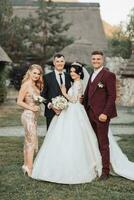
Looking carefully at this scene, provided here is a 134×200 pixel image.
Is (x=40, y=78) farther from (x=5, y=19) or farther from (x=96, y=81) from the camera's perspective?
(x=5, y=19)

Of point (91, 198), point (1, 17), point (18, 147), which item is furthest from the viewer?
point (1, 17)

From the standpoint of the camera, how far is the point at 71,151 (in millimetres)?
8930

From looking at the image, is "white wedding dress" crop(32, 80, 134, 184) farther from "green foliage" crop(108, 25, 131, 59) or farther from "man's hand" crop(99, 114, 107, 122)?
"green foliage" crop(108, 25, 131, 59)

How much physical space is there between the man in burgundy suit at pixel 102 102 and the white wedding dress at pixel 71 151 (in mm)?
123

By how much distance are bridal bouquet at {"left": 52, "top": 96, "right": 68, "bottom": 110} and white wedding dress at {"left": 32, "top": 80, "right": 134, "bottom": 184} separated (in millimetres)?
172

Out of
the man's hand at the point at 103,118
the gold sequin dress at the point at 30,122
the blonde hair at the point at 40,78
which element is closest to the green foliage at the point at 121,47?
the blonde hair at the point at 40,78

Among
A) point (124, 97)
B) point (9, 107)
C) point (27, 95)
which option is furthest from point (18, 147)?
point (124, 97)

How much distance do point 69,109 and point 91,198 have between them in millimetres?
1885

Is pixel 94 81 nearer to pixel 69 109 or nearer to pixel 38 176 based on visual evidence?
pixel 69 109

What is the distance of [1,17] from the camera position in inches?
1503

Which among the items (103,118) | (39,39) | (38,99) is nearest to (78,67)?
(38,99)

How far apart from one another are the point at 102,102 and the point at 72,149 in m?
0.95

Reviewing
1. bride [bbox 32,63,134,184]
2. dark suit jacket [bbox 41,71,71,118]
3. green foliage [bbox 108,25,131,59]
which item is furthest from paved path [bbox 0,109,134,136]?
green foliage [bbox 108,25,131,59]

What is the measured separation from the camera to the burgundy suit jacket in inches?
350
